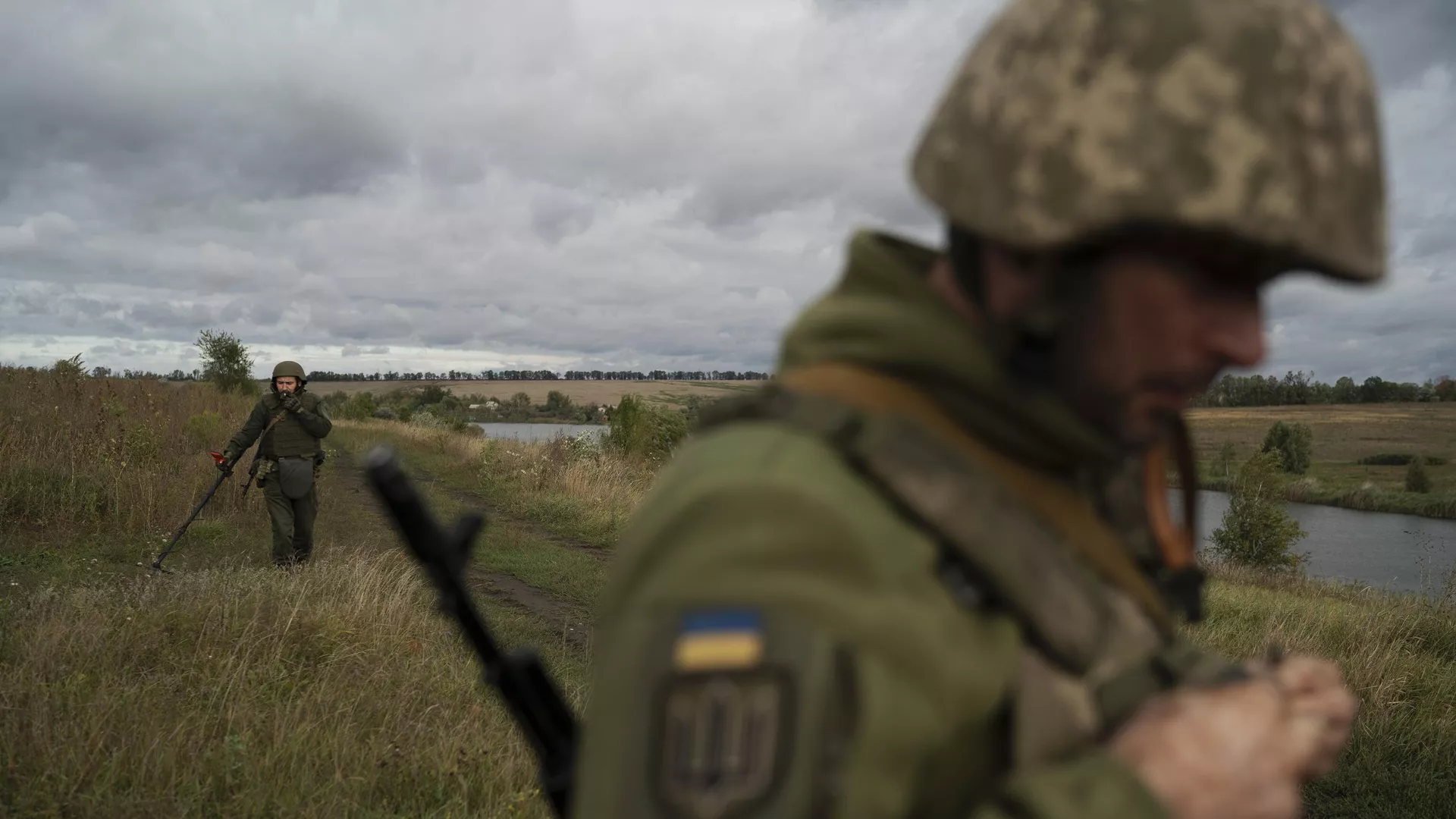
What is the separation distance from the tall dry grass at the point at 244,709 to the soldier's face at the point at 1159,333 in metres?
3.38

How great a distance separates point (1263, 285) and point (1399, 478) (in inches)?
2629

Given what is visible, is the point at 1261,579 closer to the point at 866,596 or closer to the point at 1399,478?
the point at 866,596

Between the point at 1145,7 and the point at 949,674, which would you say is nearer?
the point at 949,674

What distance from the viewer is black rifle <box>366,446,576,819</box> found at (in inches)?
46.2

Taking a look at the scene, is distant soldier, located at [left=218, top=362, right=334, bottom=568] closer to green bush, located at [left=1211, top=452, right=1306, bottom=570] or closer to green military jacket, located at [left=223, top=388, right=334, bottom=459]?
green military jacket, located at [left=223, top=388, right=334, bottom=459]

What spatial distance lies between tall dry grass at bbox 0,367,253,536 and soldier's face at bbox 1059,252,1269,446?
11007mm

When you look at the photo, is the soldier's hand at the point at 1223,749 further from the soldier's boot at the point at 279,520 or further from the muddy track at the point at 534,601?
the soldier's boot at the point at 279,520

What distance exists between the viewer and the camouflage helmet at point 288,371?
29.5 feet

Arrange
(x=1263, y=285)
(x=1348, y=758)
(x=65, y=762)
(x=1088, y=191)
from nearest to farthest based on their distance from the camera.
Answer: (x=1088, y=191) < (x=1263, y=285) < (x=65, y=762) < (x=1348, y=758)

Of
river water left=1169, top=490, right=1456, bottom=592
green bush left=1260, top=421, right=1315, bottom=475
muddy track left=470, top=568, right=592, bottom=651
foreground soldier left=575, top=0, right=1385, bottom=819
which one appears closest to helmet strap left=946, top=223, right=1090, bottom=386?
foreground soldier left=575, top=0, right=1385, bottom=819

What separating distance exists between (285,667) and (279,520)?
448cm

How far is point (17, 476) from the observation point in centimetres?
940

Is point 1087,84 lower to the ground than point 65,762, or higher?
higher

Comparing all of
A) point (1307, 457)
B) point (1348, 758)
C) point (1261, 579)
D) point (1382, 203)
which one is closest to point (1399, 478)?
point (1307, 457)
